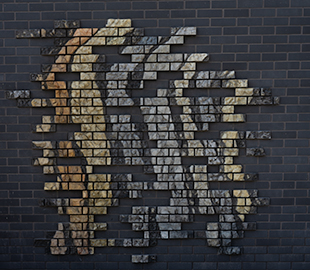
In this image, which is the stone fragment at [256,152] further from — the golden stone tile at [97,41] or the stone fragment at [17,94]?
the stone fragment at [17,94]

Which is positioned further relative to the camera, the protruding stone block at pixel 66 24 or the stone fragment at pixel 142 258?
the stone fragment at pixel 142 258

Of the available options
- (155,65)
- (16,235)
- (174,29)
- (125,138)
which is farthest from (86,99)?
(16,235)

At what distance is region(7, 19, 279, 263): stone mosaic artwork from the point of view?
9.54ft

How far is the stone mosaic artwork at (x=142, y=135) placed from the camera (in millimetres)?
2908

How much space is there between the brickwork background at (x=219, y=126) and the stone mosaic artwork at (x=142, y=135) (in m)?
0.09

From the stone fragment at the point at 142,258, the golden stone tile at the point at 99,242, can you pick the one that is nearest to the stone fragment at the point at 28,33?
the golden stone tile at the point at 99,242

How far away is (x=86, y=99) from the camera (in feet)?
9.64

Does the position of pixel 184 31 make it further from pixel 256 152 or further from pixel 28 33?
pixel 28 33

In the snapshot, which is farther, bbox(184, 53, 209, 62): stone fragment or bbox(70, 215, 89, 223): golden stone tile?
bbox(70, 215, 89, 223): golden stone tile

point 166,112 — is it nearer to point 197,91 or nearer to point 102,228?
point 197,91

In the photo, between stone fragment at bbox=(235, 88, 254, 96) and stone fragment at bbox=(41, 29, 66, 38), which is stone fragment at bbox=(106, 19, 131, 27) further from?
stone fragment at bbox=(235, 88, 254, 96)

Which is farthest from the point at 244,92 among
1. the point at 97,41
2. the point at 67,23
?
the point at 67,23

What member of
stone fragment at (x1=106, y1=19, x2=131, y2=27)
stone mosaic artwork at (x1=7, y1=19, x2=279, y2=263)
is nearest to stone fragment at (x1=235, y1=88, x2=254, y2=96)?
stone mosaic artwork at (x1=7, y1=19, x2=279, y2=263)

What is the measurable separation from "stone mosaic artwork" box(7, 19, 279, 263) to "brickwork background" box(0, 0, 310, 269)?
0.09 metres
